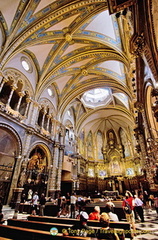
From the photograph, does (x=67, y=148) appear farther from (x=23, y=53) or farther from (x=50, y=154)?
(x=23, y=53)

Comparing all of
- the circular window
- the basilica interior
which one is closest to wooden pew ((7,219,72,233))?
the basilica interior

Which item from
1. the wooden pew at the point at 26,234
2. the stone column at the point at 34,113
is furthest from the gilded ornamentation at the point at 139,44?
the stone column at the point at 34,113

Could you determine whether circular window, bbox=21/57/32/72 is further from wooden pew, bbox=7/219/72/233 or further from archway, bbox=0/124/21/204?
wooden pew, bbox=7/219/72/233

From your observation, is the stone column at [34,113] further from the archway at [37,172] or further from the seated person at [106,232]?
the seated person at [106,232]

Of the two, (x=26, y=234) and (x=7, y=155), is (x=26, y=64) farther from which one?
(x=26, y=234)

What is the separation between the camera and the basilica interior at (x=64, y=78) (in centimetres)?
604

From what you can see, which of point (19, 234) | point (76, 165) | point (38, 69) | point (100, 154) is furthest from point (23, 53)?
point (100, 154)

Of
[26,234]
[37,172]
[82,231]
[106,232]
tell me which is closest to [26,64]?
[37,172]

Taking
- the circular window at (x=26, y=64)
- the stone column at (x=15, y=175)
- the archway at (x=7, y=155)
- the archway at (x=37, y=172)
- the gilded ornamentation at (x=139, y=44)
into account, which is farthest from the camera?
the circular window at (x=26, y=64)

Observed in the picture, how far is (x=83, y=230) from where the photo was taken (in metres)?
2.40

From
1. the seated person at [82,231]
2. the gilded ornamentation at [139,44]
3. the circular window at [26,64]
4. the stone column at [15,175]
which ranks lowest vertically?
the seated person at [82,231]

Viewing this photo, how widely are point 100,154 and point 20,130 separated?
2028 cm

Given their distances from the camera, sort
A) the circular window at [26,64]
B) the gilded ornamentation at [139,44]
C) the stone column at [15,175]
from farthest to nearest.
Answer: the circular window at [26,64]
the stone column at [15,175]
the gilded ornamentation at [139,44]

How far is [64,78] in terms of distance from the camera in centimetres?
1705
